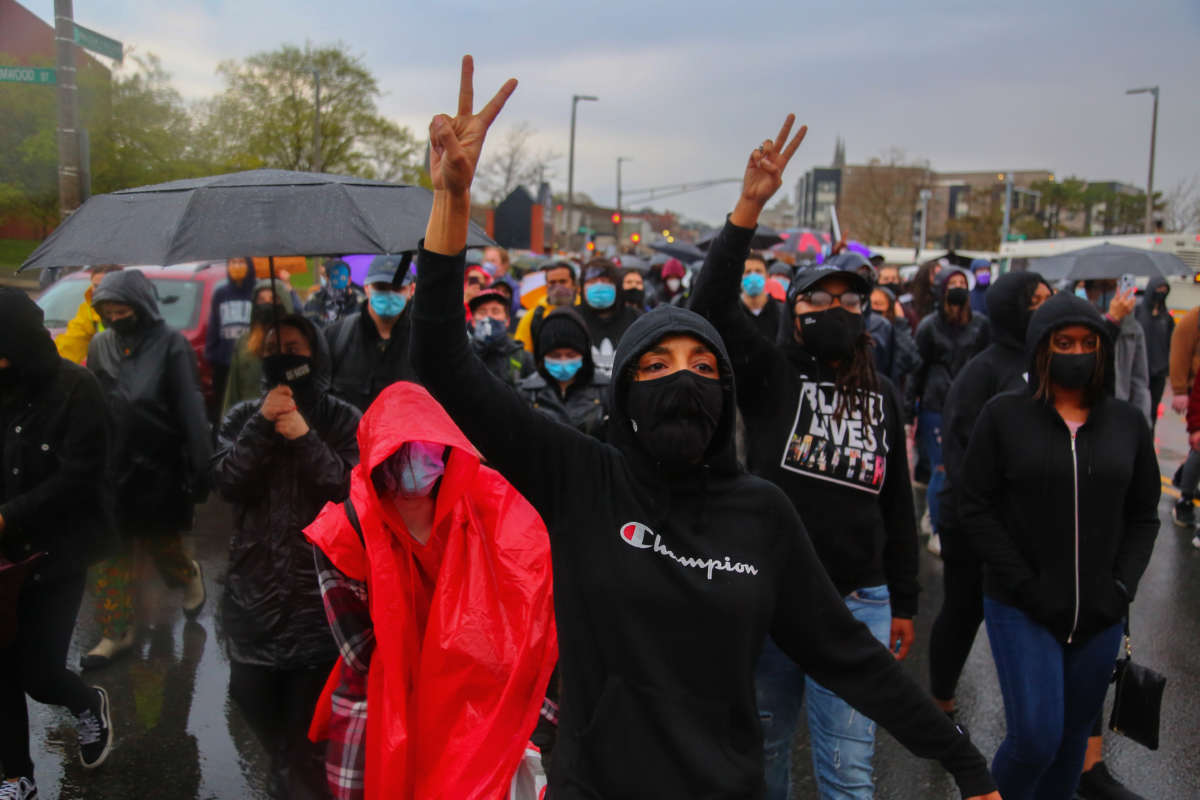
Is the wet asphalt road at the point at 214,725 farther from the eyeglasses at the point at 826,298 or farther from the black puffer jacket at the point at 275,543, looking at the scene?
the eyeglasses at the point at 826,298

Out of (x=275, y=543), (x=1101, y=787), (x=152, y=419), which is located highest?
(x=152, y=419)

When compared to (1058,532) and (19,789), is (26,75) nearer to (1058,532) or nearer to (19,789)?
(19,789)

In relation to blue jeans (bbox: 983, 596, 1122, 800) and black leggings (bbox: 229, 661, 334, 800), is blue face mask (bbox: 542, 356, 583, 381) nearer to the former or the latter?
black leggings (bbox: 229, 661, 334, 800)

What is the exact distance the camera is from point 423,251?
1920mm

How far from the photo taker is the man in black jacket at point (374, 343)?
520cm

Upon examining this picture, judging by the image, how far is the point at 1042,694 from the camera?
10.4ft

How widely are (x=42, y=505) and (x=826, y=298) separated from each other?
9.71 feet

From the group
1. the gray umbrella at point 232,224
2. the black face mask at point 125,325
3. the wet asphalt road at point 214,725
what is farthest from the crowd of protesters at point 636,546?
the black face mask at point 125,325

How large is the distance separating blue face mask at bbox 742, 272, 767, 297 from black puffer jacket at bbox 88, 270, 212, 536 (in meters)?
4.00

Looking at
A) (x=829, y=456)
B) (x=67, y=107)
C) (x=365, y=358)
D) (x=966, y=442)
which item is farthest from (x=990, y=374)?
(x=67, y=107)

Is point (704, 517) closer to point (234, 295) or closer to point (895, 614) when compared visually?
point (895, 614)

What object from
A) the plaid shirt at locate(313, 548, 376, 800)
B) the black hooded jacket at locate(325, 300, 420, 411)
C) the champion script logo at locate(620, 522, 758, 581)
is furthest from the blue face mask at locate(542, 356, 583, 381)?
the champion script logo at locate(620, 522, 758, 581)

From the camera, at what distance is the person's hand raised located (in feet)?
6.12

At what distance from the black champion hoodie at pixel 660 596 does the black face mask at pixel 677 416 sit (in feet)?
0.20
